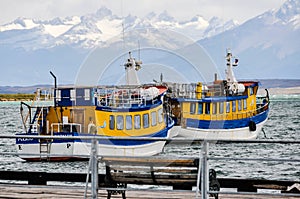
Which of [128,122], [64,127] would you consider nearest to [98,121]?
[128,122]

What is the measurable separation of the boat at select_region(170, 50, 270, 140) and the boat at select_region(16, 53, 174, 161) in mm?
5356

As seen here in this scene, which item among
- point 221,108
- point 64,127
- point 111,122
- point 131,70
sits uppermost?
point 131,70

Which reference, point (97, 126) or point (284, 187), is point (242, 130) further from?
point (284, 187)

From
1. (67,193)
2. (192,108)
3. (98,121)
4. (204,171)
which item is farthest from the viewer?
(192,108)

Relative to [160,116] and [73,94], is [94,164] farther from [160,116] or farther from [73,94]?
[160,116]

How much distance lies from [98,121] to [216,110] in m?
13.9

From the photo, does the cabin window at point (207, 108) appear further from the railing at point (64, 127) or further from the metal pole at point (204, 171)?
the metal pole at point (204, 171)

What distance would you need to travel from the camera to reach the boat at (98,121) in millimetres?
34750

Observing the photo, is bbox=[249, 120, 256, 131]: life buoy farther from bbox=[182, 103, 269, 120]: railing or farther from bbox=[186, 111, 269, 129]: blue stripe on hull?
bbox=[182, 103, 269, 120]: railing

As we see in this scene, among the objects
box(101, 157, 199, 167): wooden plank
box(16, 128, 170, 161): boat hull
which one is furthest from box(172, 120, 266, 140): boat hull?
box(101, 157, 199, 167): wooden plank

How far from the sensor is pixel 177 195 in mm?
11078

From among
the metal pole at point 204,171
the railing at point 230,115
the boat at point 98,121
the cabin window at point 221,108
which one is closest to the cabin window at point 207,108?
the railing at point 230,115

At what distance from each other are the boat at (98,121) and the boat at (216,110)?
536 centimetres

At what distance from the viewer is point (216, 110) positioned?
4759 centimetres
